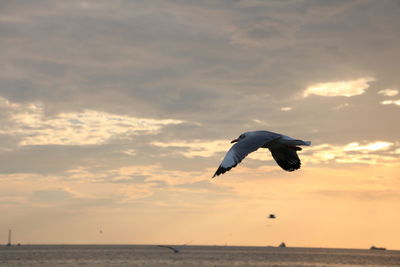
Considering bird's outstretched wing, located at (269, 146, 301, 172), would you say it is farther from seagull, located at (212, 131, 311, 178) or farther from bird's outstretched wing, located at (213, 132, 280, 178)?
bird's outstretched wing, located at (213, 132, 280, 178)

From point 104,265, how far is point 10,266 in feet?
57.6

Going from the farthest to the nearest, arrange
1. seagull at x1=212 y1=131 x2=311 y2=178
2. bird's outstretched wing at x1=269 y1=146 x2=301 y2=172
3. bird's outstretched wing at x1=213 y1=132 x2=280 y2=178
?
bird's outstretched wing at x1=269 y1=146 x2=301 y2=172 → seagull at x1=212 y1=131 x2=311 y2=178 → bird's outstretched wing at x1=213 y1=132 x2=280 y2=178

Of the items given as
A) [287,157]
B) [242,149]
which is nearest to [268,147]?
[287,157]

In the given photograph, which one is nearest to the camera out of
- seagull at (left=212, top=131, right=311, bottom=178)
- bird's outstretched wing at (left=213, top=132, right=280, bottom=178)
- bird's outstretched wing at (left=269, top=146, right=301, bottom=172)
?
bird's outstretched wing at (left=213, top=132, right=280, bottom=178)

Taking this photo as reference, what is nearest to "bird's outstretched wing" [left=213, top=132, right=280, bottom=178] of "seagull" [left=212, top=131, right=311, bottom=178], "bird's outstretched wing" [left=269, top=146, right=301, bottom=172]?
"seagull" [left=212, top=131, right=311, bottom=178]

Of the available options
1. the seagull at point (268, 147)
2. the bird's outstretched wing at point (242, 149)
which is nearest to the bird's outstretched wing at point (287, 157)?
the seagull at point (268, 147)

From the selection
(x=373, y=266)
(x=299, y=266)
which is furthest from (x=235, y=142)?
(x=373, y=266)

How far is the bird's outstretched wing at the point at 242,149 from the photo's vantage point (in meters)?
12.2

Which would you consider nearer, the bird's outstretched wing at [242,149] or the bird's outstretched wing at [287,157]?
the bird's outstretched wing at [242,149]

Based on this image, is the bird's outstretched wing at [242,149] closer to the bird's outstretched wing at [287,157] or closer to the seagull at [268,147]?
the seagull at [268,147]

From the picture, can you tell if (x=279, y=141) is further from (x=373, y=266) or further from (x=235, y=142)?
(x=373, y=266)

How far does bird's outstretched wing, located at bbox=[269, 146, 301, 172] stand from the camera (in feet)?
49.1

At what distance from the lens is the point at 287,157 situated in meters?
15.1

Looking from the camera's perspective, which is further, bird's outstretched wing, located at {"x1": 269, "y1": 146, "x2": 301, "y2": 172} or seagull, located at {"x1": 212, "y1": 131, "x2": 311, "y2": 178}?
bird's outstretched wing, located at {"x1": 269, "y1": 146, "x2": 301, "y2": 172}
